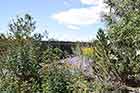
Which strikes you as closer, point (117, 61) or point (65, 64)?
point (65, 64)

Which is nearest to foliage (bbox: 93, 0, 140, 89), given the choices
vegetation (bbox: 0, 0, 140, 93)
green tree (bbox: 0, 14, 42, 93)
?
vegetation (bbox: 0, 0, 140, 93)

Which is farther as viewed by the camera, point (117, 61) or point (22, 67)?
point (117, 61)

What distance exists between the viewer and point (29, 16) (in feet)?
43.0

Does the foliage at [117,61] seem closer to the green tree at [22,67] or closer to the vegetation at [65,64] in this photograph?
the vegetation at [65,64]

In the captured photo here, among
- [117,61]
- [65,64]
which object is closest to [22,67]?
[65,64]

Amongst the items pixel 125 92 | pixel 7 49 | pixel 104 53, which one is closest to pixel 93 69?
pixel 104 53

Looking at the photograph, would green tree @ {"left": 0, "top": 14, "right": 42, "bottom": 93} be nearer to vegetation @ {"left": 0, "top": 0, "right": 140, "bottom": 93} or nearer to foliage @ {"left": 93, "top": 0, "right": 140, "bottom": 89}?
vegetation @ {"left": 0, "top": 0, "right": 140, "bottom": 93}

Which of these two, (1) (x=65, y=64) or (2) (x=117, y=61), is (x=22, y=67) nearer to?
(1) (x=65, y=64)

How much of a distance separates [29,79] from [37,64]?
18.1 inches

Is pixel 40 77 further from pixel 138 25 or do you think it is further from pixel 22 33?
pixel 138 25

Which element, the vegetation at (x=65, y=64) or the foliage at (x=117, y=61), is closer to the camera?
the vegetation at (x=65, y=64)

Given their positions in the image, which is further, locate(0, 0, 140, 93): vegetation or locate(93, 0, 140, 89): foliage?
locate(93, 0, 140, 89): foliage

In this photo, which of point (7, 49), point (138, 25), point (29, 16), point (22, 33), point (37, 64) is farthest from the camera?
point (138, 25)

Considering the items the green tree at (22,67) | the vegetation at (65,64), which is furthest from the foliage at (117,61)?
the green tree at (22,67)
